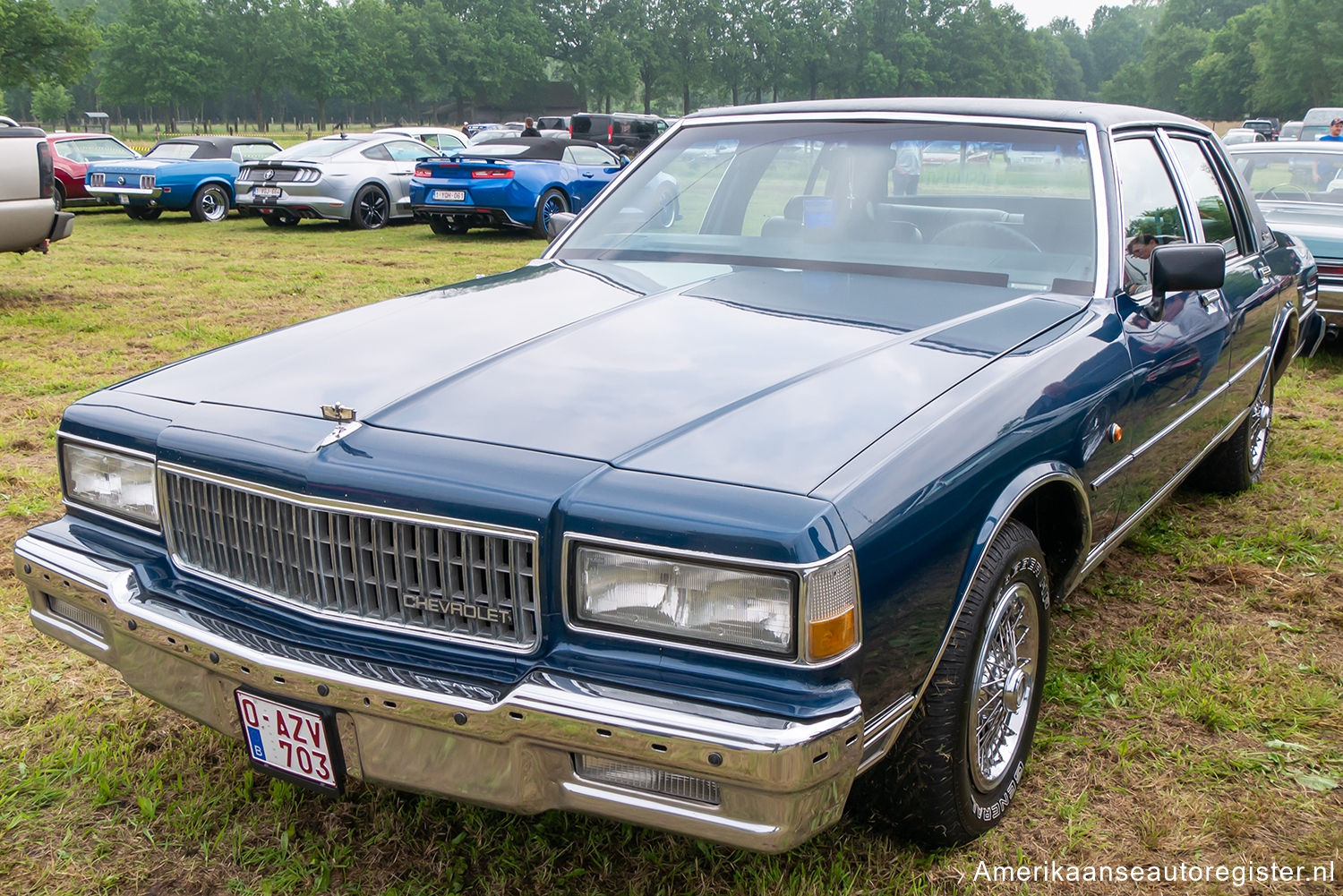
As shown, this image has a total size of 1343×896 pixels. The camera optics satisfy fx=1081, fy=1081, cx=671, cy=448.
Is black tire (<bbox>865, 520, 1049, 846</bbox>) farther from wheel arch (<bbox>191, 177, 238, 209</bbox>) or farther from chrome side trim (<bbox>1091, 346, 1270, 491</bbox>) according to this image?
wheel arch (<bbox>191, 177, 238, 209</bbox>)

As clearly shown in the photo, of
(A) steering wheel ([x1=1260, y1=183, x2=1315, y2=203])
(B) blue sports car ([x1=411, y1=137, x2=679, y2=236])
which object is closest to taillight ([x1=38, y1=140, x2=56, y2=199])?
(B) blue sports car ([x1=411, y1=137, x2=679, y2=236])

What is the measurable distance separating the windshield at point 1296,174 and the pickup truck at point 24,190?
8.96 meters

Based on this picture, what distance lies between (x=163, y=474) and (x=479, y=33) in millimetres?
92315

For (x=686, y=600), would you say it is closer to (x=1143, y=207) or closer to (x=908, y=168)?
(x=908, y=168)

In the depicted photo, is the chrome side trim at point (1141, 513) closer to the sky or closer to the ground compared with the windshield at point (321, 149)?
closer to the ground

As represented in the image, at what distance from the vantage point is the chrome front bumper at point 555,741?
5.49ft

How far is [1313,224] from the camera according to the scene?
7.33 m

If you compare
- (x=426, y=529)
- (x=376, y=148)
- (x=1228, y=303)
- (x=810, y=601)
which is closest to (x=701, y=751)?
(x=810, y=601)

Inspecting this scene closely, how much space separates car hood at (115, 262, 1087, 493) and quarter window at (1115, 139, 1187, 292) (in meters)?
0.39

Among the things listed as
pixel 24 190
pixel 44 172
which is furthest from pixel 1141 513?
pixel 44 172

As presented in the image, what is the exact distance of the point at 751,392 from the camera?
7.11 feet

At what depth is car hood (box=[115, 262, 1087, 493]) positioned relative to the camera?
6.43 feet

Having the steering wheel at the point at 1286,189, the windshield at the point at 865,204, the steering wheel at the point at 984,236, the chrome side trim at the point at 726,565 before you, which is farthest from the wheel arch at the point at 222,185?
the chrome side trim at the point at 726,565

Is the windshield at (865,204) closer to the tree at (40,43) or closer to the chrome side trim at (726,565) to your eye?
the chrome side trim at (726,565)
